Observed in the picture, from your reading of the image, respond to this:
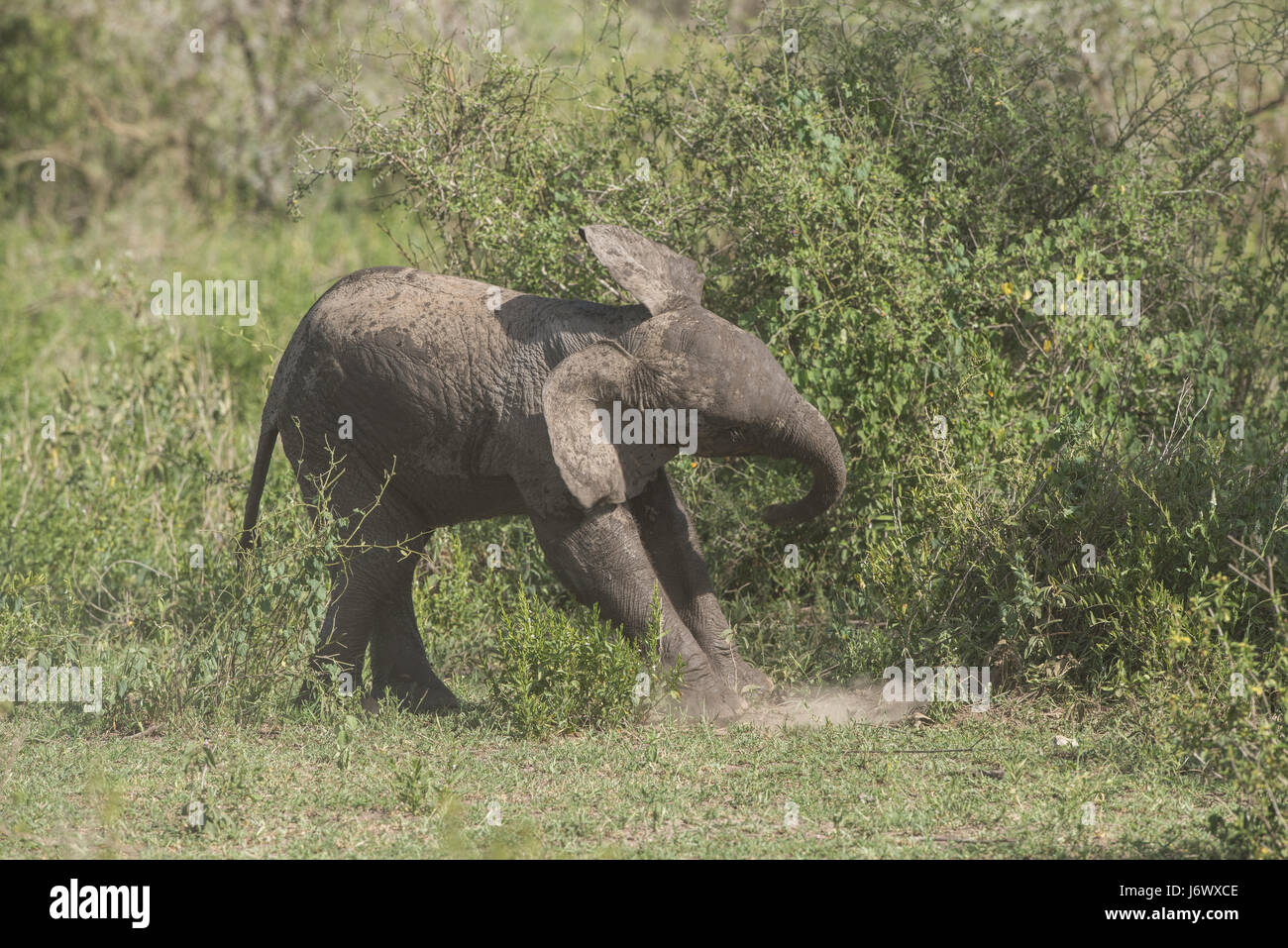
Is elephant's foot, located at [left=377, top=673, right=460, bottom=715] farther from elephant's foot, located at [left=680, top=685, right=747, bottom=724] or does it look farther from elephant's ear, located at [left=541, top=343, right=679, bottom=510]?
elephant's ear, located at [left=541, top=343, right=679, bottom=510]

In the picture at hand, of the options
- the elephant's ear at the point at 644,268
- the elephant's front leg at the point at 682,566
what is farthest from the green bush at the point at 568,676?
the elephant's ear at the point at 644,268

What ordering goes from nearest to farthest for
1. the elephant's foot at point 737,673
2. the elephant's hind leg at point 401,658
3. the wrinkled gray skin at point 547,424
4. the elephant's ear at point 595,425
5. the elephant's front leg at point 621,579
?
1. the elephant's ear at point 595,425
2. the wrinkled gray skin at point 547,424
3. the elephant's front leg at point 621,579
4. the elephant's foot at point 737,673
5. the elephant's hind leg at point 401,658

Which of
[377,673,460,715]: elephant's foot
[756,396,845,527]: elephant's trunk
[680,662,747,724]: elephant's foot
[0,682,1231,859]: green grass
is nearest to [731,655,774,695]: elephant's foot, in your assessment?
[680,662,747,724]: elephant's foot

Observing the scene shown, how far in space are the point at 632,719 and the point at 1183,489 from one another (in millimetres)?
2564

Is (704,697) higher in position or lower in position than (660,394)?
lower

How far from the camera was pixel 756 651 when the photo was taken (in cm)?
733

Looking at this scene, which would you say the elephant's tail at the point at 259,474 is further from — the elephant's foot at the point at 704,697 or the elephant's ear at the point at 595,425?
the elephant's foot at the point at 704,697

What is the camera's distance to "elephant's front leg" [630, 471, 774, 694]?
21.2 ft

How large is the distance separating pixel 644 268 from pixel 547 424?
797 millimetres

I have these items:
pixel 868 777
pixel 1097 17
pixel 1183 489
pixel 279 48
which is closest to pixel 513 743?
pixel 868 777

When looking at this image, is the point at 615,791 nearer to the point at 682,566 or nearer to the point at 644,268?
the point at 682,566

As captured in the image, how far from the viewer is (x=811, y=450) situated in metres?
6.15

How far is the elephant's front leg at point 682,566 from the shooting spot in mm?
6469

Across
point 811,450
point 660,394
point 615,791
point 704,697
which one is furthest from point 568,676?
point 811,450
